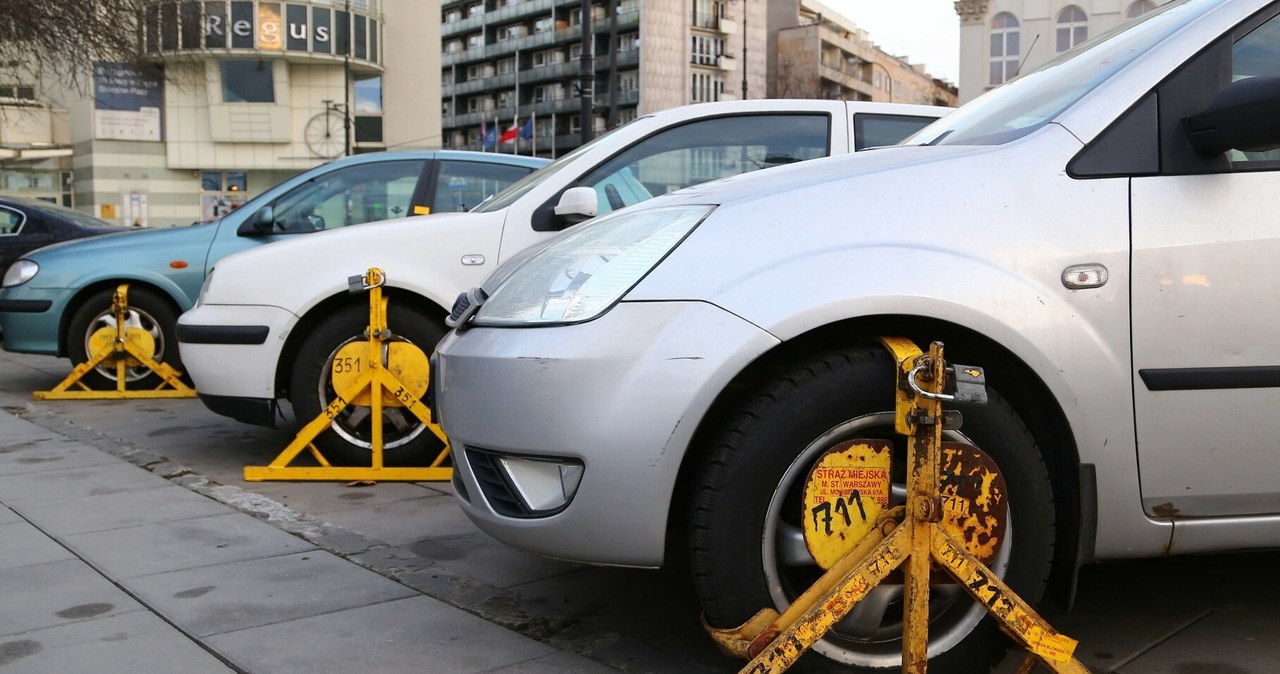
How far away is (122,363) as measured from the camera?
7.78m

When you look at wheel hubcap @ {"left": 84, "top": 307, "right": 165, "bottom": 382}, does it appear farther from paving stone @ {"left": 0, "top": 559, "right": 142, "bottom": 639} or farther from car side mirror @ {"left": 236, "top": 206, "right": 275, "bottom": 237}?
paving stone @ {"left": 0, "top": 559, "right": 142, "bottom": 639}

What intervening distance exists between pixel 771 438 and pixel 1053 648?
74 cm

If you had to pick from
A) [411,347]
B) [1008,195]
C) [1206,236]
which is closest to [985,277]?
[1008,195]

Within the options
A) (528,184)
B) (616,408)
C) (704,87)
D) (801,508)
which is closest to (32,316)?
(528,184)

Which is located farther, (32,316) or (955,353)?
(32,316)

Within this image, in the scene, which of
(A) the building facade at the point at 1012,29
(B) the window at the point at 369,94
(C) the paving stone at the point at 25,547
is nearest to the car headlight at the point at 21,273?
(C) the paving stone at the point at 25,547

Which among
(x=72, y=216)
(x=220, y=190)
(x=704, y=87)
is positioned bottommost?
(x=72, y=216)

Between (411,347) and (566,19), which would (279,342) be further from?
(566,19)

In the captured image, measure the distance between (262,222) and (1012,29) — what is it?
169 feet

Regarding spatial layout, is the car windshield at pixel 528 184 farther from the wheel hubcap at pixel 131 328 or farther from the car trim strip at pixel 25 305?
the car trim strip at pixel 25 305

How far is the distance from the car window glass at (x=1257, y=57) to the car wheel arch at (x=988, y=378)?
760mm

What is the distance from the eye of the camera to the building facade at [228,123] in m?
43.8

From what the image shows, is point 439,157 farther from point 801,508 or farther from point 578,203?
point 801,508

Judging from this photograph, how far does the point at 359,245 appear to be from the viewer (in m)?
5.03
